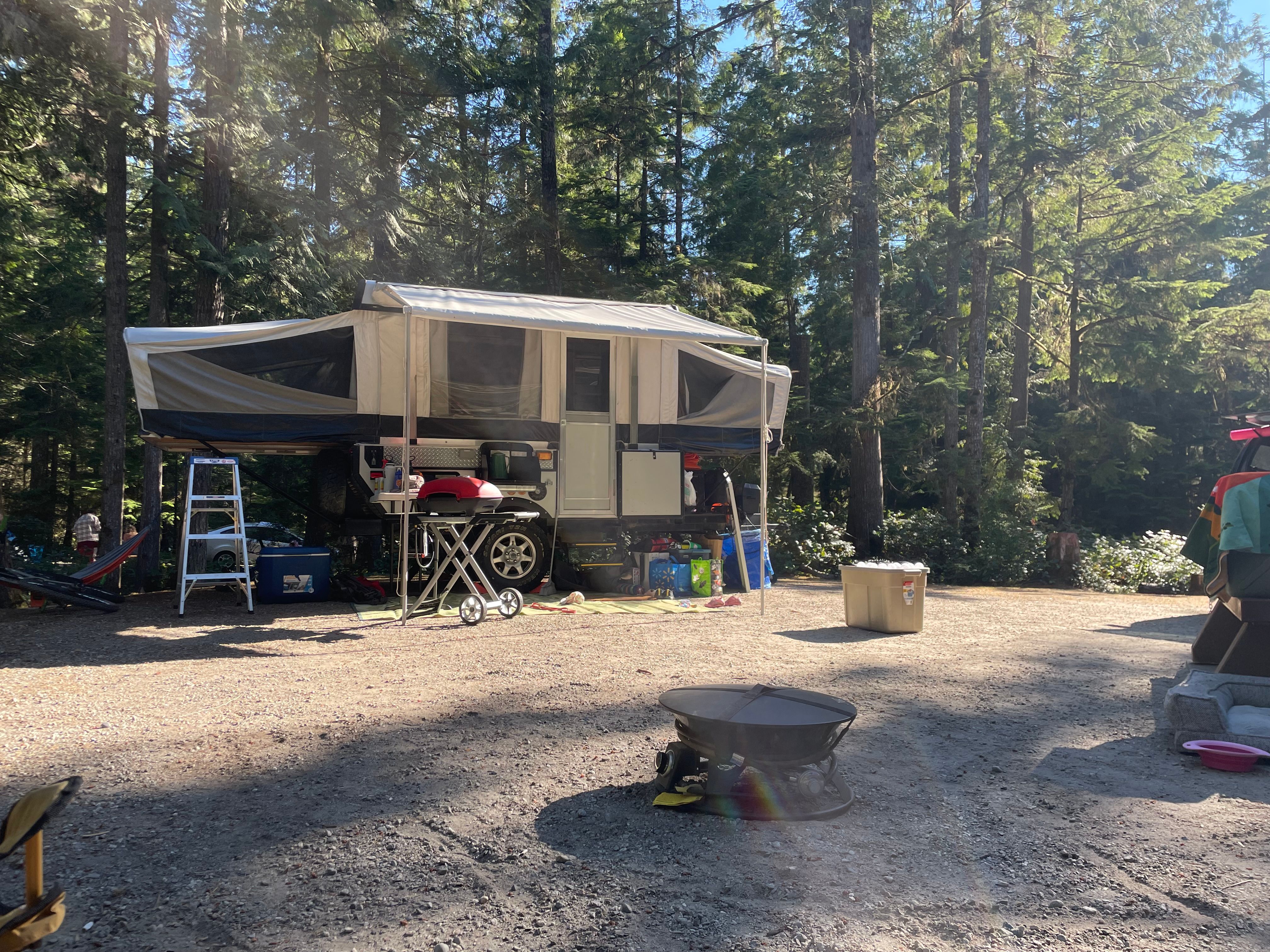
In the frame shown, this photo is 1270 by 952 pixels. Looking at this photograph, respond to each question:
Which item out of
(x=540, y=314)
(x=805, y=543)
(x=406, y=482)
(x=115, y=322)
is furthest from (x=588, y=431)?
(x=115, y=322)

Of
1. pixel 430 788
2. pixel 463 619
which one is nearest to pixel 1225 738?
pixel 430 788

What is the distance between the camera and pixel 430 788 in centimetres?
360

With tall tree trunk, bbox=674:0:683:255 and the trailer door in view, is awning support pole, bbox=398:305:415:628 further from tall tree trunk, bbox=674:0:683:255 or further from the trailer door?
tall tree trunk, bbox=674:0:683:255

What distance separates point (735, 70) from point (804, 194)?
3.28 meters

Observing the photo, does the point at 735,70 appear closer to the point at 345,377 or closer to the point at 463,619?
the point at 345,377

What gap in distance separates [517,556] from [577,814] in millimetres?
6212

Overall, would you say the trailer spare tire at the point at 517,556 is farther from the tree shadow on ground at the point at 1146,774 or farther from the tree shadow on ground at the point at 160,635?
the tree shadow on ground at the point at 1146,774

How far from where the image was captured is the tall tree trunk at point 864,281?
14656 millimetres

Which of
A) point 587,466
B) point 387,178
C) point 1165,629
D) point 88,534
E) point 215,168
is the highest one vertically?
point 387,178

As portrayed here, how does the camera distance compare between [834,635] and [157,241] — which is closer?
[834,635]

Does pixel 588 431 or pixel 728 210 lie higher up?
pixel 728 210

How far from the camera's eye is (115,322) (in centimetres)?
1139

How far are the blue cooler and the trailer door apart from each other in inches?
103

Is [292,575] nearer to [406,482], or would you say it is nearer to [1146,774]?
[406,482]
